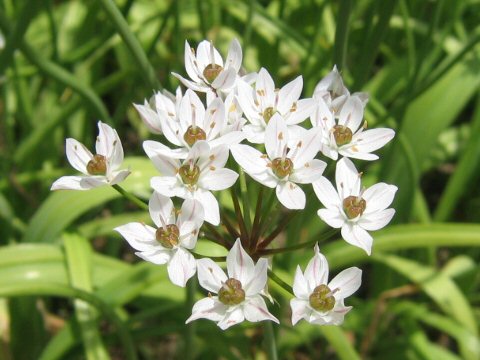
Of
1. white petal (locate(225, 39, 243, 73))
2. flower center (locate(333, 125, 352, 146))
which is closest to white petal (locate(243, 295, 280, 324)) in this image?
flower center (locate(333, 125, 352, 146))

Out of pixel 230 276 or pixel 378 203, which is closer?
pixel 230 276

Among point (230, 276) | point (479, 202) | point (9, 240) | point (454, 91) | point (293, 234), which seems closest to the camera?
point (230, 276)

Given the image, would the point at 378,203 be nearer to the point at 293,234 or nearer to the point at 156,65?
the point at 293,234

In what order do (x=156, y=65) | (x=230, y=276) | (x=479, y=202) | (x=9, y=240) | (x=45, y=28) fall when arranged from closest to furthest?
(x=230, y=276), (x=9, y=240), (x=156, y=65), (x=479, y=202), (x=45, y=28)

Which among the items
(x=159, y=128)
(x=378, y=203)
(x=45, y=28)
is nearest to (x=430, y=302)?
(x=378, y=203)

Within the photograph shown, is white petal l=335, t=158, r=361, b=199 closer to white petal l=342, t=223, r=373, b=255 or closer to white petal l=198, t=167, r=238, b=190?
white petal l=342, t=223, r=373, b=255

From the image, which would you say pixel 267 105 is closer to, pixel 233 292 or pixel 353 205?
pixel 353 205

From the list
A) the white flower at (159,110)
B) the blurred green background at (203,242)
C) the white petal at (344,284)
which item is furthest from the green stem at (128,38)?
the white petal at (344,284)
